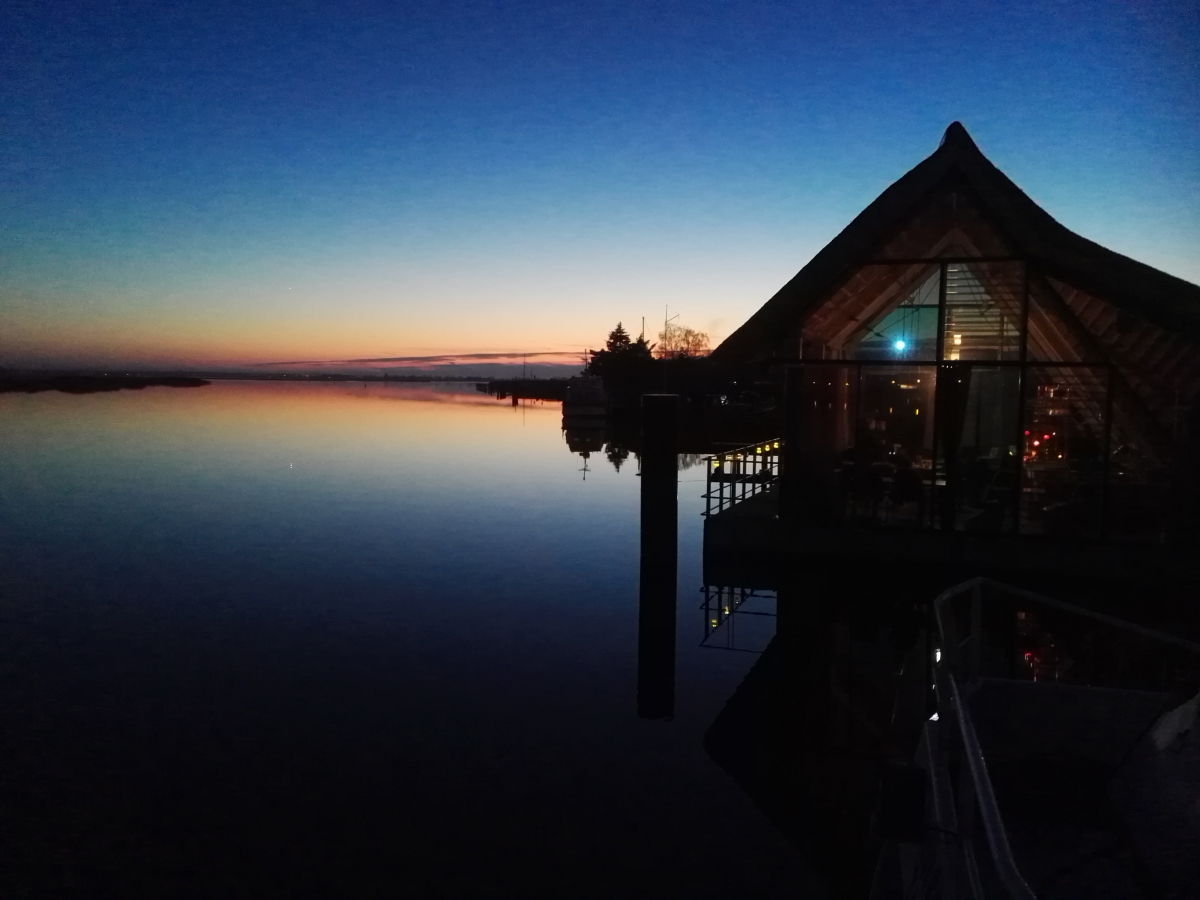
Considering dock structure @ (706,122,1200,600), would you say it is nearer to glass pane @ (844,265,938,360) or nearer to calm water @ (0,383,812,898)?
glass pane @ (844,265,938,360)

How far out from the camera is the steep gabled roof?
38.5 feet

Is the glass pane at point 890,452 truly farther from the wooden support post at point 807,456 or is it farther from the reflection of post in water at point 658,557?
the reflection of post in water at point 658,557

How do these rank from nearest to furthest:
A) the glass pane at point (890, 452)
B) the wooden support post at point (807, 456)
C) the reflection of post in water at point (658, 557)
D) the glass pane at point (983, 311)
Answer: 1. the reflection of post in water at point (658, 557)
2. the glass pane at point (983, 311)
3. the glass pane at point (890, 452)
4. the wooden support post at point (807, 456)

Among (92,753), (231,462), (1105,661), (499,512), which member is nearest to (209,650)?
(92,753)

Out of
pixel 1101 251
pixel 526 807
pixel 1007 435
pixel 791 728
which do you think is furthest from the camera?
pixel 1007 435

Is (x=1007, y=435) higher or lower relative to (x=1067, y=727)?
higher

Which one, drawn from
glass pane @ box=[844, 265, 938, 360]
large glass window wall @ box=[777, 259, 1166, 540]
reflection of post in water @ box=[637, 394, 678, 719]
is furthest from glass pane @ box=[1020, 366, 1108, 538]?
reflection of post in water @ box=[637, 394, 678, 719]

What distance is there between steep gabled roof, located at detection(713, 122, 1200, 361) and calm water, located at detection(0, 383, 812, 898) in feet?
19.3

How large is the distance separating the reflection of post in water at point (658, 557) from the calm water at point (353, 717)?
0.50m

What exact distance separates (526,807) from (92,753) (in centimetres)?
549

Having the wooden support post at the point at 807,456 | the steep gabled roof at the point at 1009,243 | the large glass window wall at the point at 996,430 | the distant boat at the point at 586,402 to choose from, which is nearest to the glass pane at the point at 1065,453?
the large glass window wall at the point at 996,430

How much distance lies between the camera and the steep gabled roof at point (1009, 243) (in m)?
11.7

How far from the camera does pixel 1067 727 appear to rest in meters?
5.39

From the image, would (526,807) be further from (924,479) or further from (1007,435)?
(1007,435)
